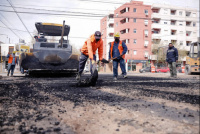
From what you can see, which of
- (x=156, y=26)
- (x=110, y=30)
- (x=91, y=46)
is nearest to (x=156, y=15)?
(x=156, y=26)

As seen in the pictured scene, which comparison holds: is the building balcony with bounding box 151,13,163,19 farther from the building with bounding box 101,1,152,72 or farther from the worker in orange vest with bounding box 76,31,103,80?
the worker in orange vest with bounding box 76,31,103,80

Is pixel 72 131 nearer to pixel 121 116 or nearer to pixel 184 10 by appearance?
pixel 121 116

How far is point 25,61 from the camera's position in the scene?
27.6 ft

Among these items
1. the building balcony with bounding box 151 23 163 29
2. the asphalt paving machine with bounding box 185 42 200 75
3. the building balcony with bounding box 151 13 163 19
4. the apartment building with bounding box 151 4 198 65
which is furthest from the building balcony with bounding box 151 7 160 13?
the asphalt paving machine with bounding box 185 42 200 75

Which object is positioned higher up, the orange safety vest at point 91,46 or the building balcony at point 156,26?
the building balcony at point 156,26

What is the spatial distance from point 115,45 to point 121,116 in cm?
542

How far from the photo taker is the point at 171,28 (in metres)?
45.7

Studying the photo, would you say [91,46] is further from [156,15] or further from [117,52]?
[156,15]

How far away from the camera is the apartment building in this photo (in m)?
44.4

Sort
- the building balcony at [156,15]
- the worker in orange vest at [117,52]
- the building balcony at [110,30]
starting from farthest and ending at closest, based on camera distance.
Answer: the building balcony at [110,30] < the building balcony at [156,15] < the worker in orange vest at [117,52]

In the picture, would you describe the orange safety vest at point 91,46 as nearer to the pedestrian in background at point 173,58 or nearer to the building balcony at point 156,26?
the pedestrian in background at point 173,58

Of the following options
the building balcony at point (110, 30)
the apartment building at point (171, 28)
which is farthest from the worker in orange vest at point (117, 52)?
the building balcony at point (110, 30)

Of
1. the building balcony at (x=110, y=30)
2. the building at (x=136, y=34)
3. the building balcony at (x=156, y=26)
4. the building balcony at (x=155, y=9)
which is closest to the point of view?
the building at (x=136, y=34)

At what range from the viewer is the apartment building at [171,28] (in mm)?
44372
